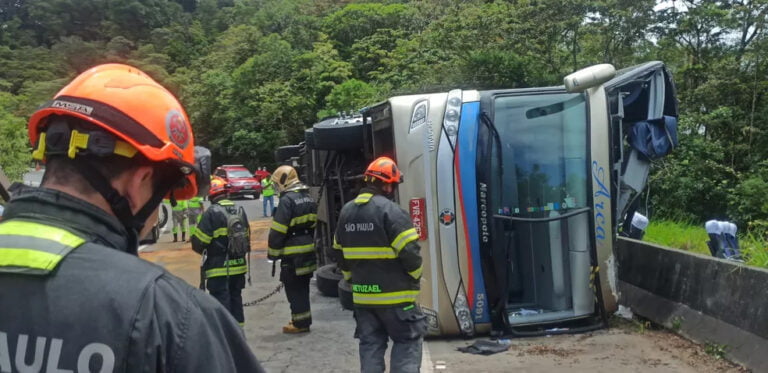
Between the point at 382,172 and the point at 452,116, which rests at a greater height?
the point at 452,116

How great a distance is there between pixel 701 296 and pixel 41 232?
5913 millimetres

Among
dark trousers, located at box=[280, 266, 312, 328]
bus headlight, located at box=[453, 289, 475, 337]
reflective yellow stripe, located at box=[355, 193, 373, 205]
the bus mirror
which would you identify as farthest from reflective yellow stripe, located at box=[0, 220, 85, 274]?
dark trousers, located at box=[280, 266, 312, 328]

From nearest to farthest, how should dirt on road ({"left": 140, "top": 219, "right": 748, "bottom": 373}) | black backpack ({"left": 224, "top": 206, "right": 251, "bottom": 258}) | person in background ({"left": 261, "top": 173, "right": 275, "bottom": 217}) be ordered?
1. dirt on road ({"left": 140, "top": 219, "right": 748, "bottom": 373})
2. black backpack ({"left": 224, "top": 206, "right": 251, "bottom": 258})
3. person in background ({"left": 261, "top": 173, "right": 275, "bottom": 217})

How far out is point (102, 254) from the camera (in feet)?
4.41

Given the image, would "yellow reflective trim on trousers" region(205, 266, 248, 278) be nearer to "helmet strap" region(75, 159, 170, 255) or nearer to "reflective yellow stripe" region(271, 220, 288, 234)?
"reflective yellow stripe" region(271, 220, 288, 234)

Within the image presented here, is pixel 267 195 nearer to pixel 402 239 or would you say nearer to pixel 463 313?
pixel 463 313

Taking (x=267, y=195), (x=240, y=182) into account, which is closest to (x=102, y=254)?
(x=267, y=195)

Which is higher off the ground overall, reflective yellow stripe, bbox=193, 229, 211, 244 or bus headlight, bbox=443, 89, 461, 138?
bus headlight, bbox=443, 89, 461, 138

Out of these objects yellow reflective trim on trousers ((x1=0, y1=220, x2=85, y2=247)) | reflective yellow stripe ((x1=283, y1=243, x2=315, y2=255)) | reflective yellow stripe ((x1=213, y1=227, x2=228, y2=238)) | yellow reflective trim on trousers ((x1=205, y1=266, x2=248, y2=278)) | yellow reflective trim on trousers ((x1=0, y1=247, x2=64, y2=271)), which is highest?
yellow reflective trim on trousers ((x1=0, y1=220, x2=85, y2=247))

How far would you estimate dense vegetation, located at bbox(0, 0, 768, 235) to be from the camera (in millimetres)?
14523

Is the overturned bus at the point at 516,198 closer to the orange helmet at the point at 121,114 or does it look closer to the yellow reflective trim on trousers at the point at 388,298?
the yellow reflective trim on trousers at the point at 388,298

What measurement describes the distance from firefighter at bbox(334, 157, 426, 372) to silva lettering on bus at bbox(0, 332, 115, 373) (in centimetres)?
350

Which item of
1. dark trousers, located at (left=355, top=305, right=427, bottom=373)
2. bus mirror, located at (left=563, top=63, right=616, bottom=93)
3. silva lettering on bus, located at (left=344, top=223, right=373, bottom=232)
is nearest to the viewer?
dark trousers, located at (left=355, top=305, right=427, bottom=373)

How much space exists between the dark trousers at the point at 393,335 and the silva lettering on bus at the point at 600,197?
258cm
